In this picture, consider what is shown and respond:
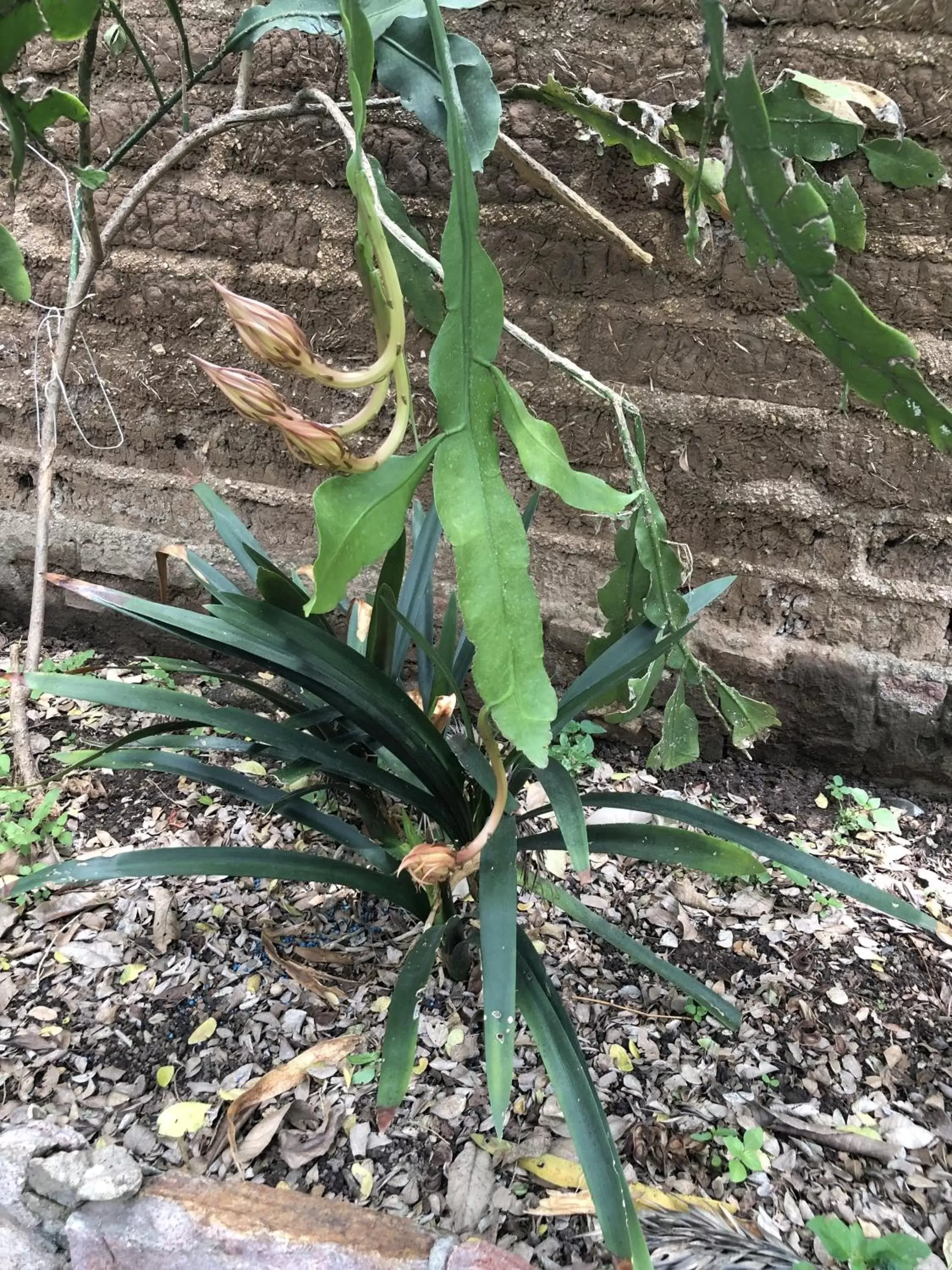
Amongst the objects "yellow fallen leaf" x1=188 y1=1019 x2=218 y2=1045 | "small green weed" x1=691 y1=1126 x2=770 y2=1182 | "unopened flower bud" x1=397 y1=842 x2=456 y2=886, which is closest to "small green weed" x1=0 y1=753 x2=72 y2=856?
"yellow fallen leaf" x1=188 y1=1019 x2=218 y2=1045

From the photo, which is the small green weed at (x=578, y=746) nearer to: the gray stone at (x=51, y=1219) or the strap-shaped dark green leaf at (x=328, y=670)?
the strap-shaped dark green leaf at (x=328, y=670)

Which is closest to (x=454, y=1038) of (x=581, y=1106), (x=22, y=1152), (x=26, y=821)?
(x=581, y=1106)

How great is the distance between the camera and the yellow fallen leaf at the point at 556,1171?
87cm

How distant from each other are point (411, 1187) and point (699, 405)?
4.27 feet

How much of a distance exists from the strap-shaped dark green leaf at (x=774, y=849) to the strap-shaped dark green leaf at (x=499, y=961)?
187 millimetres

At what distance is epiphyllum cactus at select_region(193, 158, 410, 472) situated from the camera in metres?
0.64

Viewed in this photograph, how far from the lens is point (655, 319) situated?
4.66 ft

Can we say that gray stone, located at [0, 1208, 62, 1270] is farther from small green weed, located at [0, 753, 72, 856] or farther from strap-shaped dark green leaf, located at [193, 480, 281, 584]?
strap-shaped dark green leaf, located at [193, 480, 281, 584]

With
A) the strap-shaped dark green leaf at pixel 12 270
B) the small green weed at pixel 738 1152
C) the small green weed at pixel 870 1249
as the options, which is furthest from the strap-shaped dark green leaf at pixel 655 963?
the strap-shaped dark green leaf at pixel 12 270

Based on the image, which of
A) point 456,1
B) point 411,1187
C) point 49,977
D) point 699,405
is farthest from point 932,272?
point 49,977

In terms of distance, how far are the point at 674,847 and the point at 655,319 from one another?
3.20 feet

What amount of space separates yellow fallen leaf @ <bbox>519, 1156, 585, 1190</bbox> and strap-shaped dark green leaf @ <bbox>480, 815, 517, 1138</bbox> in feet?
0.47

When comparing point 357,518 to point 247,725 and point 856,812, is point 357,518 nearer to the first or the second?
point 247,725

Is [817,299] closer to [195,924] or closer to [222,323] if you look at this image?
[195,924]
